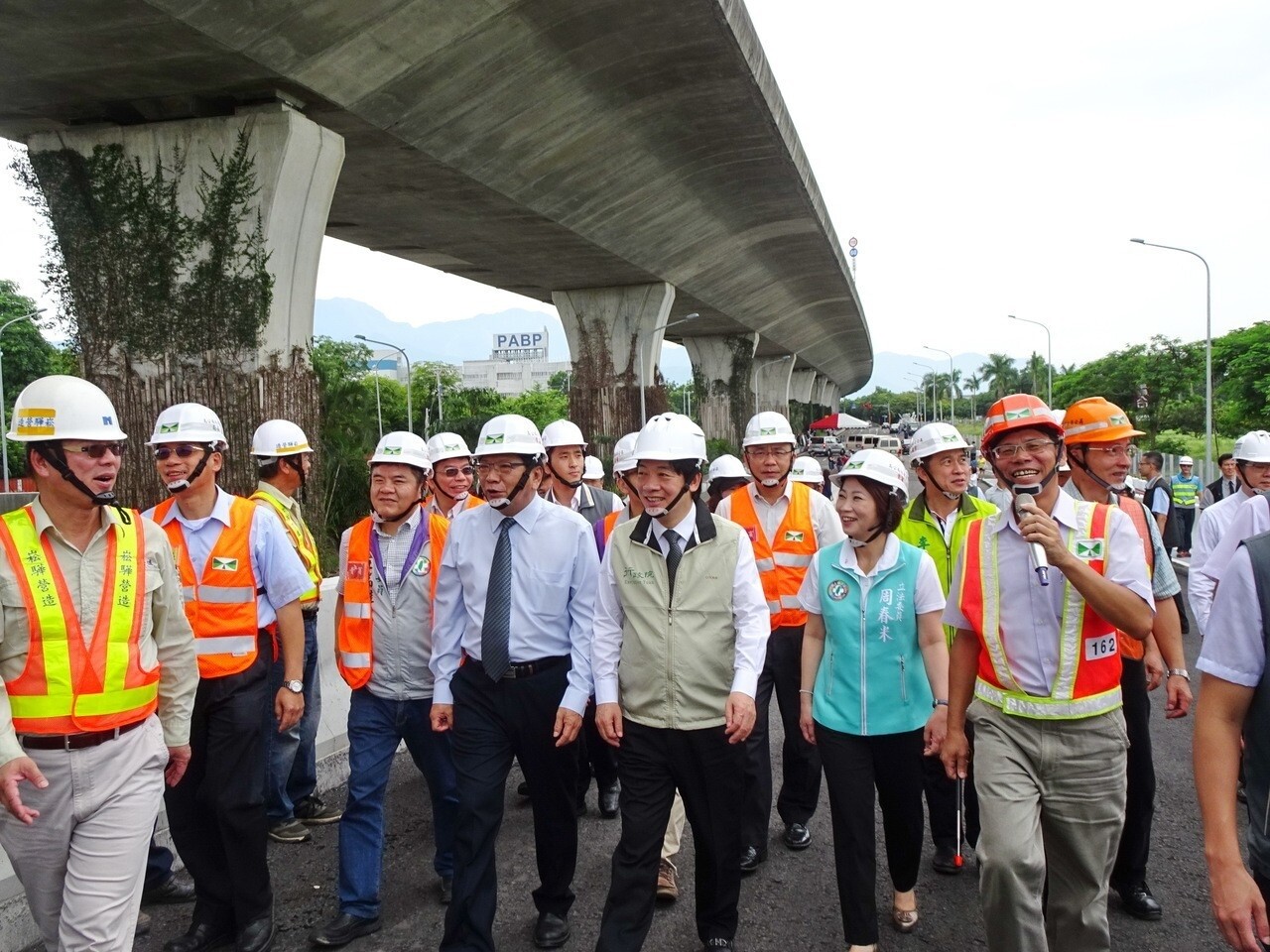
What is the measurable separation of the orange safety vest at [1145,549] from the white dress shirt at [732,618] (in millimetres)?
1553

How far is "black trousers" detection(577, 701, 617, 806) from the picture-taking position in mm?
6227

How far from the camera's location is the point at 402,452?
491 centimetres

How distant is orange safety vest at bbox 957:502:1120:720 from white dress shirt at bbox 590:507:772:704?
799 millimetres

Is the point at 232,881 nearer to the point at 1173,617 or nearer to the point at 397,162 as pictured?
the point at 1173,617

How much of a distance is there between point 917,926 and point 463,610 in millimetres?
2414

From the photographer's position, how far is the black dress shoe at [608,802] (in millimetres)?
6055

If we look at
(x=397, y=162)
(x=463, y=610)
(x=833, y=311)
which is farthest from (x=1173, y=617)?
(x=833, y=311)

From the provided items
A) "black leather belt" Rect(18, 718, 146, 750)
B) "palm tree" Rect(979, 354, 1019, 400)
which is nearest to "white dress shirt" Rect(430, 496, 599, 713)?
"black leather belt" Rect(18, 718, 146, 750)

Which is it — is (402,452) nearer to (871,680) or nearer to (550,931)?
(550,931)

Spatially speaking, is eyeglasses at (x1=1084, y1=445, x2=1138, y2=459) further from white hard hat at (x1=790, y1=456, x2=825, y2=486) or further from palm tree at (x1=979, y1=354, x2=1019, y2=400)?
palm tree at (x1=979, y1=354, x2=1019, y2=400)

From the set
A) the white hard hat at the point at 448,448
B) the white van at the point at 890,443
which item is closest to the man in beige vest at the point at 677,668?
the white hard hat at the point at 448,448

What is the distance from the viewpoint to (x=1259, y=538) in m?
2.28

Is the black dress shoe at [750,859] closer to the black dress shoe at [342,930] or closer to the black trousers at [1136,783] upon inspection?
the black trousers at [1136,783]

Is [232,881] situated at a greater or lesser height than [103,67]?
lesser
